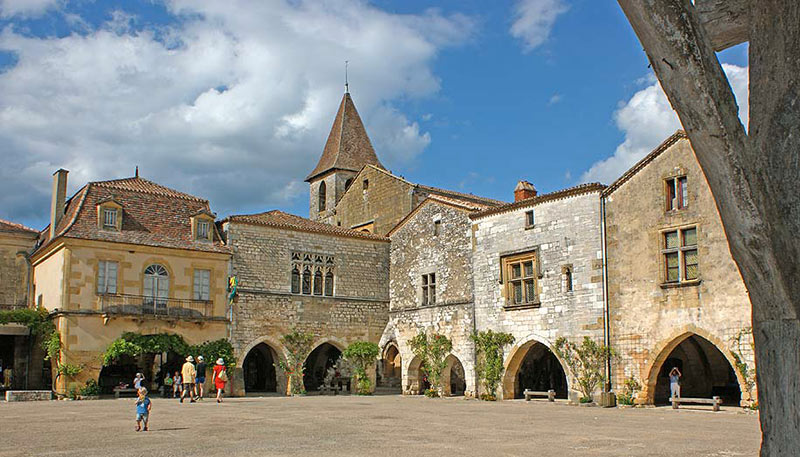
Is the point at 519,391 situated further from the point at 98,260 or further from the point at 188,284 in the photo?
the point at 98,260

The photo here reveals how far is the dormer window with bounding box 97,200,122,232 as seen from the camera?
2647 cm

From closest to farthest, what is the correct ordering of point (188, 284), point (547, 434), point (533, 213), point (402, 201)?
point (547, 434)
point (533, 213)
point (188, 284)
point (402, 201)

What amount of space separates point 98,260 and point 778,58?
2515 cm

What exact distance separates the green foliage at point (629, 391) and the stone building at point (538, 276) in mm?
1537

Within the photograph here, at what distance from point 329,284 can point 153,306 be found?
6.78 metres

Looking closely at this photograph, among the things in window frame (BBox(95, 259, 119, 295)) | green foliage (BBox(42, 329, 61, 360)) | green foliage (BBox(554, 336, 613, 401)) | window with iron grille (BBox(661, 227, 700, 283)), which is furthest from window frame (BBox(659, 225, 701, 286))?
green foliage (BBox(42, 329, 61, 360))

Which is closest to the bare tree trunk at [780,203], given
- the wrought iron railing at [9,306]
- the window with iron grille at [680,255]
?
the window with iron grille at [680,255]

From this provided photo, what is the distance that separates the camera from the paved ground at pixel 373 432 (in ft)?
35.1

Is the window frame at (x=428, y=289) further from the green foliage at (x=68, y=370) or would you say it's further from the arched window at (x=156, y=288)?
the green foliage at (x=68, y=370)

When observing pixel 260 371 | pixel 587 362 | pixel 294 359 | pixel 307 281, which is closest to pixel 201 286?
pixel 307 281

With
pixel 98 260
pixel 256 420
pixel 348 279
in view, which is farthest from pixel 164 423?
pixel 348 279

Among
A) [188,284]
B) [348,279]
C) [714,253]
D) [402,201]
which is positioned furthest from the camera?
[402,201]

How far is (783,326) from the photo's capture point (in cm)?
348

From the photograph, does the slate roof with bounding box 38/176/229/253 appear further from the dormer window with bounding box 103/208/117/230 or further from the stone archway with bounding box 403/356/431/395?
the stone archway with bounding box 403/356/431/395
